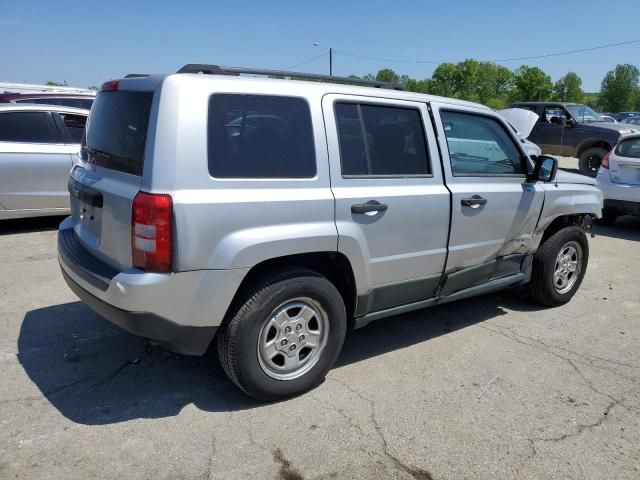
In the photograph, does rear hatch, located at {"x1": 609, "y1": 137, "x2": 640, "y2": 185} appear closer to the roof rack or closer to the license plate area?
the roof rack

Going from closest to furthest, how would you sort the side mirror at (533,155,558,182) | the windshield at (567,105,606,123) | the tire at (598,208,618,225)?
the side mirror at (533,155,558,182), the tire at (598,208,618,225), the windshield at (567,105,606,123)

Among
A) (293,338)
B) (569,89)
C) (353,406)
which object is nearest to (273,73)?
(293,338)

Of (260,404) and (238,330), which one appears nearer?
(238,330)

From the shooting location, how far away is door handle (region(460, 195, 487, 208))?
3.92 metres

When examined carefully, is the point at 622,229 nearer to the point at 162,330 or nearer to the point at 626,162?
the point at 626,162

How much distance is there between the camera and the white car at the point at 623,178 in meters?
8.28

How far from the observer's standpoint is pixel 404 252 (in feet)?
12.0

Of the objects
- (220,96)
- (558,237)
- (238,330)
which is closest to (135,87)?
(220,96)

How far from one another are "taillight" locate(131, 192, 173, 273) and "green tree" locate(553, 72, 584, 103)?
10522 centimetres

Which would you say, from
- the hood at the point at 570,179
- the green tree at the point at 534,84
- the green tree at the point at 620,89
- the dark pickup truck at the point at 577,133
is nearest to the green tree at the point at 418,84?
the green tree at the point at 534,84

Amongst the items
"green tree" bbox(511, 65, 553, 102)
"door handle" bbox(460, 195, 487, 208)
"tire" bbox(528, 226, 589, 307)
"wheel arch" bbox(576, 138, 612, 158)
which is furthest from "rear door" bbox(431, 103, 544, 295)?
"green tree" bbox(511, 65, 553, 102)

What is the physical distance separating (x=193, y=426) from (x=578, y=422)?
2244 mm

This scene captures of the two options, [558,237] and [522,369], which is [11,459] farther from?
[558,237]

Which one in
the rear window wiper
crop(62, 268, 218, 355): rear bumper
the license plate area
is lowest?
crop(62, 268, 218, 355): rear bumper
